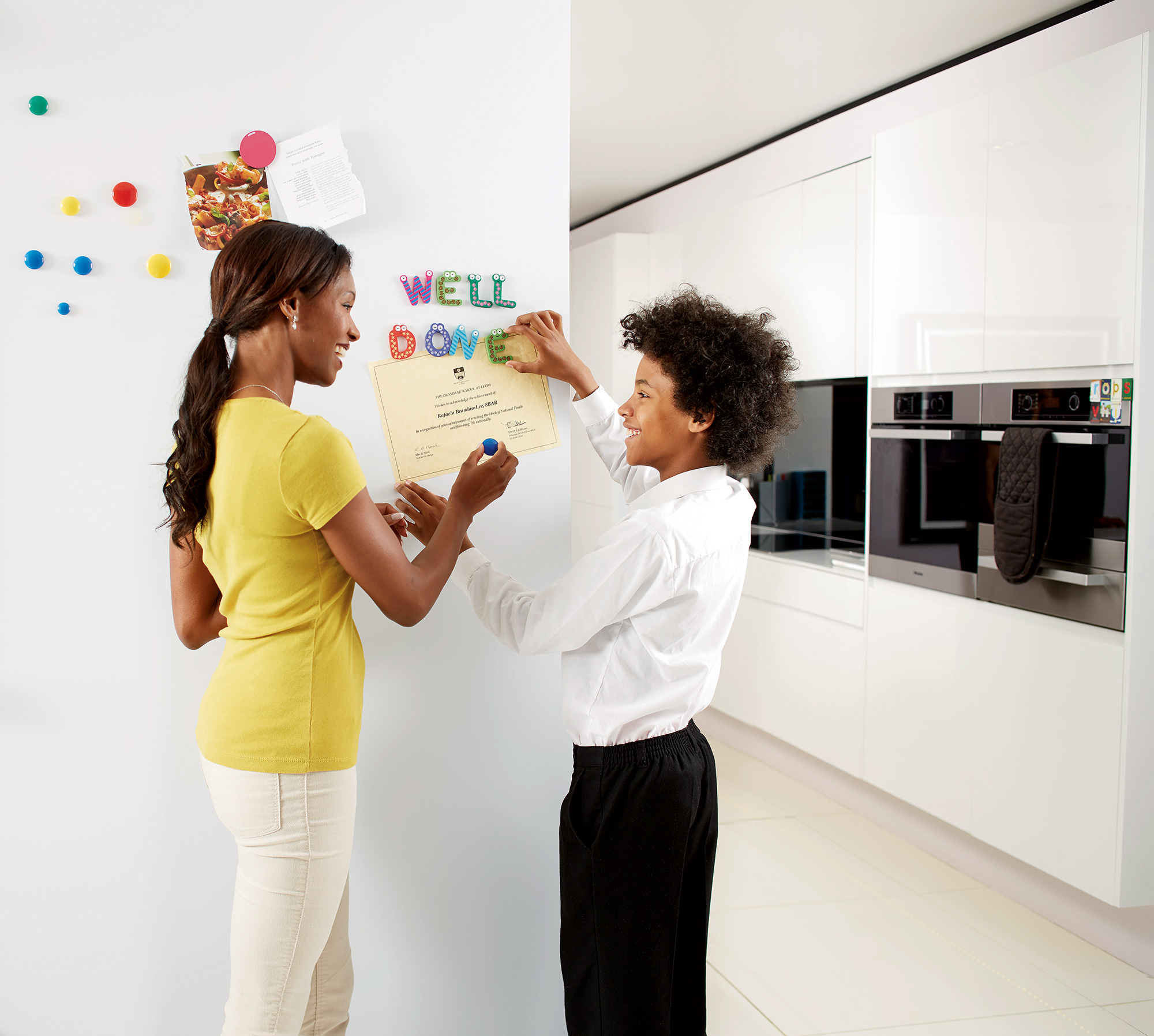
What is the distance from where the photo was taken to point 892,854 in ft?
10.1

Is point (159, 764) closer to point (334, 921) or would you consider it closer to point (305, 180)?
point (334, 921)

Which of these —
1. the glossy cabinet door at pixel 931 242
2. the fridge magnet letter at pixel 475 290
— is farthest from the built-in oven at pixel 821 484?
the fridge magnet letter at pixel 475 290

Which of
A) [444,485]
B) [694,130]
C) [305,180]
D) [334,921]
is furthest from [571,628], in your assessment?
[694,130]

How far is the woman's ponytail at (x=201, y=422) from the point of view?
3.85ft

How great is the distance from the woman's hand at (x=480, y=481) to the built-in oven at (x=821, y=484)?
2.14 meters

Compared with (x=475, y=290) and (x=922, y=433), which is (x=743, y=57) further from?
(x=475, y=290)

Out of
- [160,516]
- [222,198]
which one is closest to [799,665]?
[160,516]

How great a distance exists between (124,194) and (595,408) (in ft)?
2.73

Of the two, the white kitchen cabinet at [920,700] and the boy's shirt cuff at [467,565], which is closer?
the boy's shirt cuff at [467,565]

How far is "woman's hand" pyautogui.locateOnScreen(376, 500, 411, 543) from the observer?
1480 mm

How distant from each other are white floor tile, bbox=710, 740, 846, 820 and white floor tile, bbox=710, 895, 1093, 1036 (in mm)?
693

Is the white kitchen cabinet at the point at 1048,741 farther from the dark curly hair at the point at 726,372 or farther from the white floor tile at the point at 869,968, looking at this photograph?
the dark curly hair at the point at 726,372

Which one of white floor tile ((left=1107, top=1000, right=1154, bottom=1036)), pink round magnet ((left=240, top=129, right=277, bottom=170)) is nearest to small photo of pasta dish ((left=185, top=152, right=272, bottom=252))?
pink round magnet ((left=240, top=129, right=277, bottom=170))

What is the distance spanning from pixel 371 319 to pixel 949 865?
103 inches
